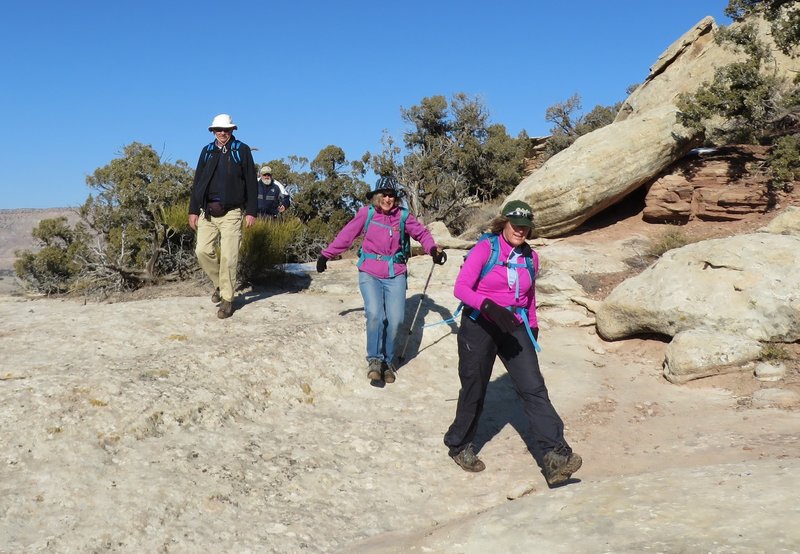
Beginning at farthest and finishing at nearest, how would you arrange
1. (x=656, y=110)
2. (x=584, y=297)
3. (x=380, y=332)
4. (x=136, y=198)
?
(x=656, y=110), (x=136, y=198), (x=584, y=297), (x=380, y=332)

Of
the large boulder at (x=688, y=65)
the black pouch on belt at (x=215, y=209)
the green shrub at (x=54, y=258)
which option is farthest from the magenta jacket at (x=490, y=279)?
the large boulder at (x=688, y=65)

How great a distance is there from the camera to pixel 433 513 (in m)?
4.37

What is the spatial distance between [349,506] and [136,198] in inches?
295

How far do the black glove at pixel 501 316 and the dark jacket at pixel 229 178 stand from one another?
152 inches

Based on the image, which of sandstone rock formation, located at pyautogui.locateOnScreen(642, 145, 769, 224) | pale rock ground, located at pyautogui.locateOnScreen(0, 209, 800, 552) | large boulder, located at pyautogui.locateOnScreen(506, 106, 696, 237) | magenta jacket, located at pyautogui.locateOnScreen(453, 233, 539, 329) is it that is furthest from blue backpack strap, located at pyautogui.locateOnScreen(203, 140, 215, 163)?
sandstone rock formation, located at pyautogui.locateOnScreen(642, 145, 769, 224)

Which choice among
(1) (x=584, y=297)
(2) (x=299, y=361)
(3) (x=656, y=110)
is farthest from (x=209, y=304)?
(3) (x=656, y=110)

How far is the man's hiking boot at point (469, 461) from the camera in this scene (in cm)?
493

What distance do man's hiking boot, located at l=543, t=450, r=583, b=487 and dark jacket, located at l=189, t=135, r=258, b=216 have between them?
4.38 meters

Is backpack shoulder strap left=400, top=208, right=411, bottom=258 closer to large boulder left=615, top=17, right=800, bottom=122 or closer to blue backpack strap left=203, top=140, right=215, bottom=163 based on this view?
blue backpack strap left=203, top=140, right=215, bottom=163

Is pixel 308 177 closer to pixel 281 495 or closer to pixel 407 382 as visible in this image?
pixel 407 382

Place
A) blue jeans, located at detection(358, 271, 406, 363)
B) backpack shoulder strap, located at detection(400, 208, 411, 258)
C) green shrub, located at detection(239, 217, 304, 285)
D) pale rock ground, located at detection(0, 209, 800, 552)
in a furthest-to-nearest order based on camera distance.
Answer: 1. green shrub, located at detection(239, 217, 304, 285)
2. backpack shoulder strap, located at detection(400, 208, 411, 258)
3. blue jeans, located at detection(358, 271, 406, 363)
4. pale rock ground, located at detection(0, 209, 800, 552)

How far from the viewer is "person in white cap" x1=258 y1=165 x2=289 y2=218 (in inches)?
446

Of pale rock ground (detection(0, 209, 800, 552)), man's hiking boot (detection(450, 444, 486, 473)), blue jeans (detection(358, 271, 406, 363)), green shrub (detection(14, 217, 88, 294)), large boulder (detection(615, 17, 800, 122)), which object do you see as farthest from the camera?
large boulder (detection(615, 17, 800, 122))

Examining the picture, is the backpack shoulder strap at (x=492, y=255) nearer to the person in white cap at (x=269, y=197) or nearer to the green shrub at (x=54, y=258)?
the green shrub at (x=54, y=258)
